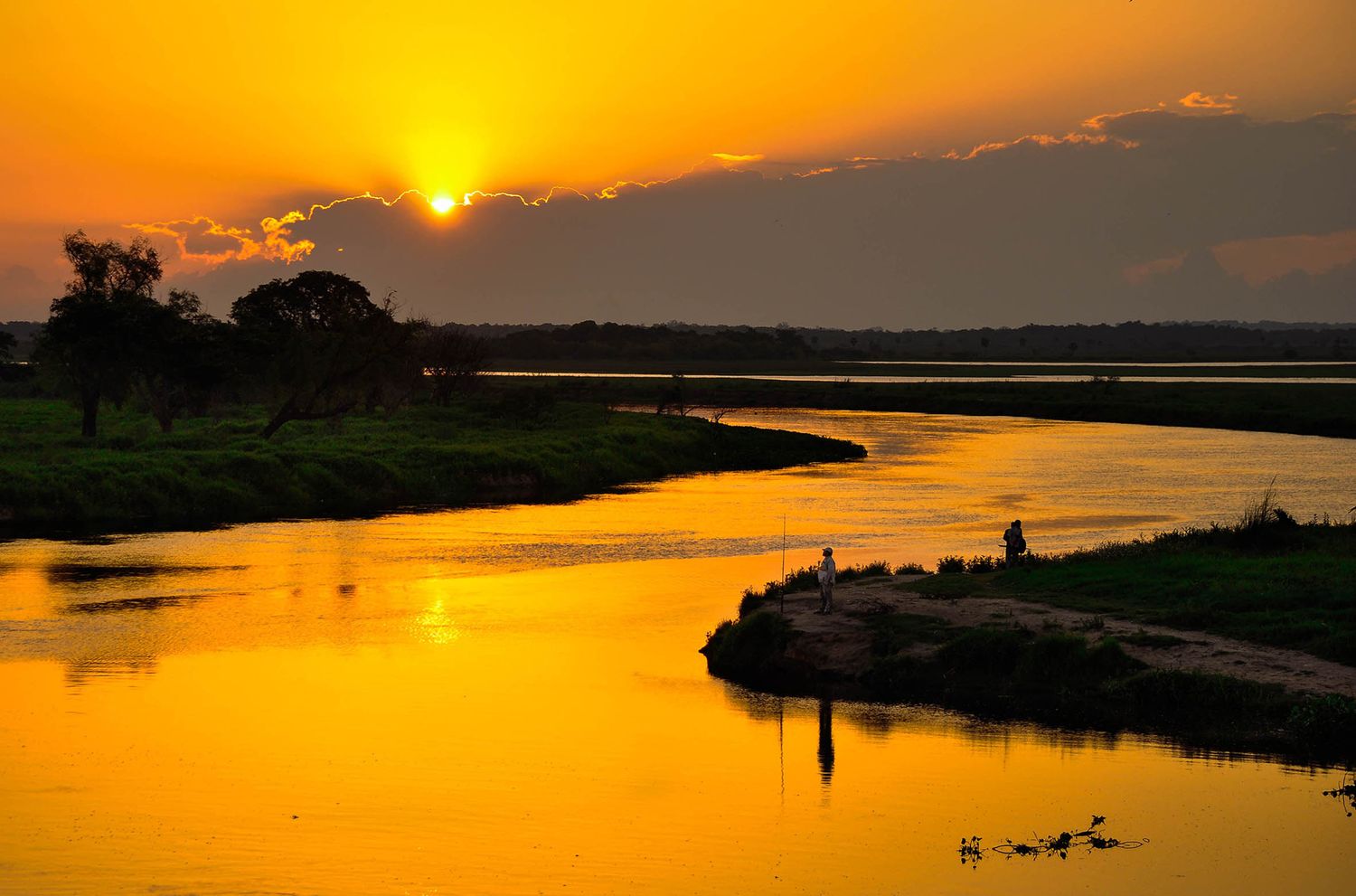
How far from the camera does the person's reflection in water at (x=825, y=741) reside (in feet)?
74.9

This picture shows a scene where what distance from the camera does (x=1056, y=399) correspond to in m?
144

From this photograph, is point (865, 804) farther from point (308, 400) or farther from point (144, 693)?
point (308, 400)

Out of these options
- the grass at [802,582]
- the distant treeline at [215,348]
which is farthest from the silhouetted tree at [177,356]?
the grass at [802,582]

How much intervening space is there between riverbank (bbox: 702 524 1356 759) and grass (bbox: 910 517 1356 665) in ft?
0.21

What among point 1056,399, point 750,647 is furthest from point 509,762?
point 1056,399

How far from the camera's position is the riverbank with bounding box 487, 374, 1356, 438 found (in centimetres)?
11956

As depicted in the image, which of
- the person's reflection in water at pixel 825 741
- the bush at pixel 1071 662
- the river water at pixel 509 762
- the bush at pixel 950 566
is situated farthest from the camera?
the bush at pixel 950 566

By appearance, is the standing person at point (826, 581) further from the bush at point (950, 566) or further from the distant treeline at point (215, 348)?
the distant treeline at point (215, 348)

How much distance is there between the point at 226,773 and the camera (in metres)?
22.7

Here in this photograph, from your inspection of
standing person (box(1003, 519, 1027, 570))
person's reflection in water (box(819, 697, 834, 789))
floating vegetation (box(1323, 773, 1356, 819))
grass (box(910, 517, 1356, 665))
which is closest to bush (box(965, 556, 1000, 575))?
standing person (box(1003, 519, 1027, 570))

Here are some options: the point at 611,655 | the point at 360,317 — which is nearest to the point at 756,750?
the point at 611,655

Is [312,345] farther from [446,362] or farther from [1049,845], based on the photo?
[1049,845]

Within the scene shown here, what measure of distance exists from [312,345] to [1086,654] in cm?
6984

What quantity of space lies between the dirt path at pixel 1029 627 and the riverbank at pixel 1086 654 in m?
0.04
